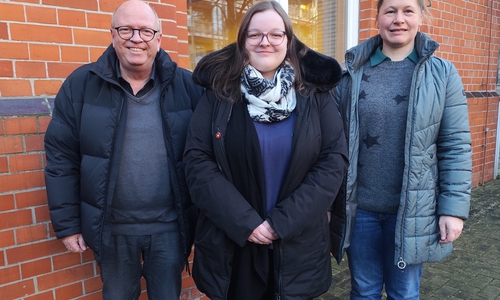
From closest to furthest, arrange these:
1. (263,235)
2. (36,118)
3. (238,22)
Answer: (263,235) → (36,118) → (238,22)

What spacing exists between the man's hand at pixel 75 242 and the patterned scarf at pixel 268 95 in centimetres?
121

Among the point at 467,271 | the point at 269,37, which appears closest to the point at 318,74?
the point at 269,37

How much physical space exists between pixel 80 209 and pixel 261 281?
1077 mm

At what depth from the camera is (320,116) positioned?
197cm

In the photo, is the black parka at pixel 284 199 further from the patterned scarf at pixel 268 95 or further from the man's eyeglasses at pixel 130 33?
the man's eyeglasses at pixel 130 33

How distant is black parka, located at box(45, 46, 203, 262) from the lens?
2.01 metres

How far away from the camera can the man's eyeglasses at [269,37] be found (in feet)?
6.15

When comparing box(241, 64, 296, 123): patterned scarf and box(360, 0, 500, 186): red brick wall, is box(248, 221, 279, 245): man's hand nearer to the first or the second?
box(241, 64, 296, 123): patterned scarf

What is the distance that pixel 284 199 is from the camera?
1867mm

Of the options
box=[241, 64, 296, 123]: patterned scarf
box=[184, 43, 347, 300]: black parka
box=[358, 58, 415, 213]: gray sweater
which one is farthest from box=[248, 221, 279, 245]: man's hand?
box=[358, 58, 415, 213]: gray sweater

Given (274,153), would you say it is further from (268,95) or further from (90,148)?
(90,148)

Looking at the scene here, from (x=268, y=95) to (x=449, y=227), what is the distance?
1.24 metres

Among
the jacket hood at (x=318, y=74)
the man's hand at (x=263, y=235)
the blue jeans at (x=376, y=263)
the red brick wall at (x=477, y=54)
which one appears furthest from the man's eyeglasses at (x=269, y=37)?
the red brick wall at (x=477, y=54)

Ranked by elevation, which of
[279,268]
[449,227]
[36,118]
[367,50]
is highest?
[367,50]
